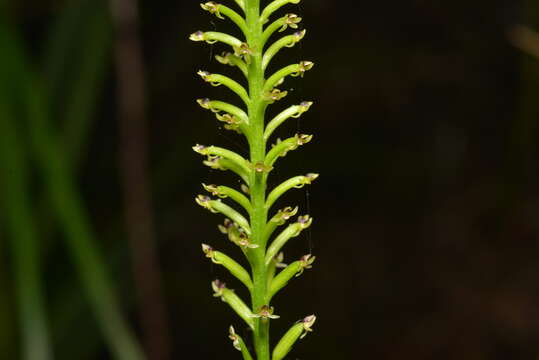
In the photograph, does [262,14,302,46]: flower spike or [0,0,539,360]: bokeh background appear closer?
[262,14,302,46]: flower spike

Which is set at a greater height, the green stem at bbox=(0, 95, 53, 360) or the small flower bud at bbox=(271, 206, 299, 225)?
the green stem at bbox=(0, 95, 53, 360)

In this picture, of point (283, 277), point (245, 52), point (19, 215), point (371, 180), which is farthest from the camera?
point (371, 180)

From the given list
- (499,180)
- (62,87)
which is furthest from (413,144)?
(62,87)

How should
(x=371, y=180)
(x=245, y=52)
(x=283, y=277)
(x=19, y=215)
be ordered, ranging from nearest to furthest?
(x=245, y=52) < (x=283, y=277) < (x=19, y=215) < (x=371, y=180)

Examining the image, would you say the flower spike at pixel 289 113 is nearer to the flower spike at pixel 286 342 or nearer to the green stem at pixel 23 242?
the flower spike at pixel 286 342

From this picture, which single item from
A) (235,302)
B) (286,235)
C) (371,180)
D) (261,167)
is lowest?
(235,302)

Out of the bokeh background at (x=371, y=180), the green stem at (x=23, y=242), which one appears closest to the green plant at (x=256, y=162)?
the green stem at (x=23, y=242)

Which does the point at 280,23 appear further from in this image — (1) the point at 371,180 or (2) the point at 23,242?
(1) the point at 371,180

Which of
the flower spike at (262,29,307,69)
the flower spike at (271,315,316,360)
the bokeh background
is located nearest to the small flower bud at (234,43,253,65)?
the flower spike at (262,29,307,69)

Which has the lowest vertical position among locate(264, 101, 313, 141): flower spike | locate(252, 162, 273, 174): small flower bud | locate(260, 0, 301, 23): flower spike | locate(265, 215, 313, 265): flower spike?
locate(265, 215, 313, 265): flower spike

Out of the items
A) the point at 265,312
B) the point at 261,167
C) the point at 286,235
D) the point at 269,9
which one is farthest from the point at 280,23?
the point at 265,312

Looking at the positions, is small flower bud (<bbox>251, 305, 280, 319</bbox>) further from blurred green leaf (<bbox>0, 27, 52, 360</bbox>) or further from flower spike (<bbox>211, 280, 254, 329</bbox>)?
blurred green leaf (<bbox>0, 27, 52, 360</bbox>)
